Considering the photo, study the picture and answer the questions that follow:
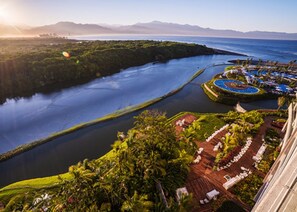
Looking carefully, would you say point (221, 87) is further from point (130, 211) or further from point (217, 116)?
point (130, 211)

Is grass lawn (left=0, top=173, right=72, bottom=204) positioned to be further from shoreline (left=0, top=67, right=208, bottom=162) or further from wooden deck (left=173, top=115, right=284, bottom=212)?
wooden deck (left=173, top=115, right=284, bottom=212)

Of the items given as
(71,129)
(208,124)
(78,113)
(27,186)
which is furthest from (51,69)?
(208,124)

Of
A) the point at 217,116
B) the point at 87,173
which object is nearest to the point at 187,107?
the point at 217,116

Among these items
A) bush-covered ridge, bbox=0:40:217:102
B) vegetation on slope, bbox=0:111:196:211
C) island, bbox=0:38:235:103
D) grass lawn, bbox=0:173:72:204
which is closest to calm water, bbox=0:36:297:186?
grass lawn, bbox=0:173:72:204

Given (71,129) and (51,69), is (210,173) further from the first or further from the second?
(51,69)

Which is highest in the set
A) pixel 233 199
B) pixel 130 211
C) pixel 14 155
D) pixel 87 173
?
pixel 87 173

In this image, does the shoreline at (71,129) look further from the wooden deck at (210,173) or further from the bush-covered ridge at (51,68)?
the bush-covered ridge at (51,68)

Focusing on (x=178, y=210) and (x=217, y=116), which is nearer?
(x=178, y=210)

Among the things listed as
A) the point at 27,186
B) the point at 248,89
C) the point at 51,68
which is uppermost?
the point at 51,68
